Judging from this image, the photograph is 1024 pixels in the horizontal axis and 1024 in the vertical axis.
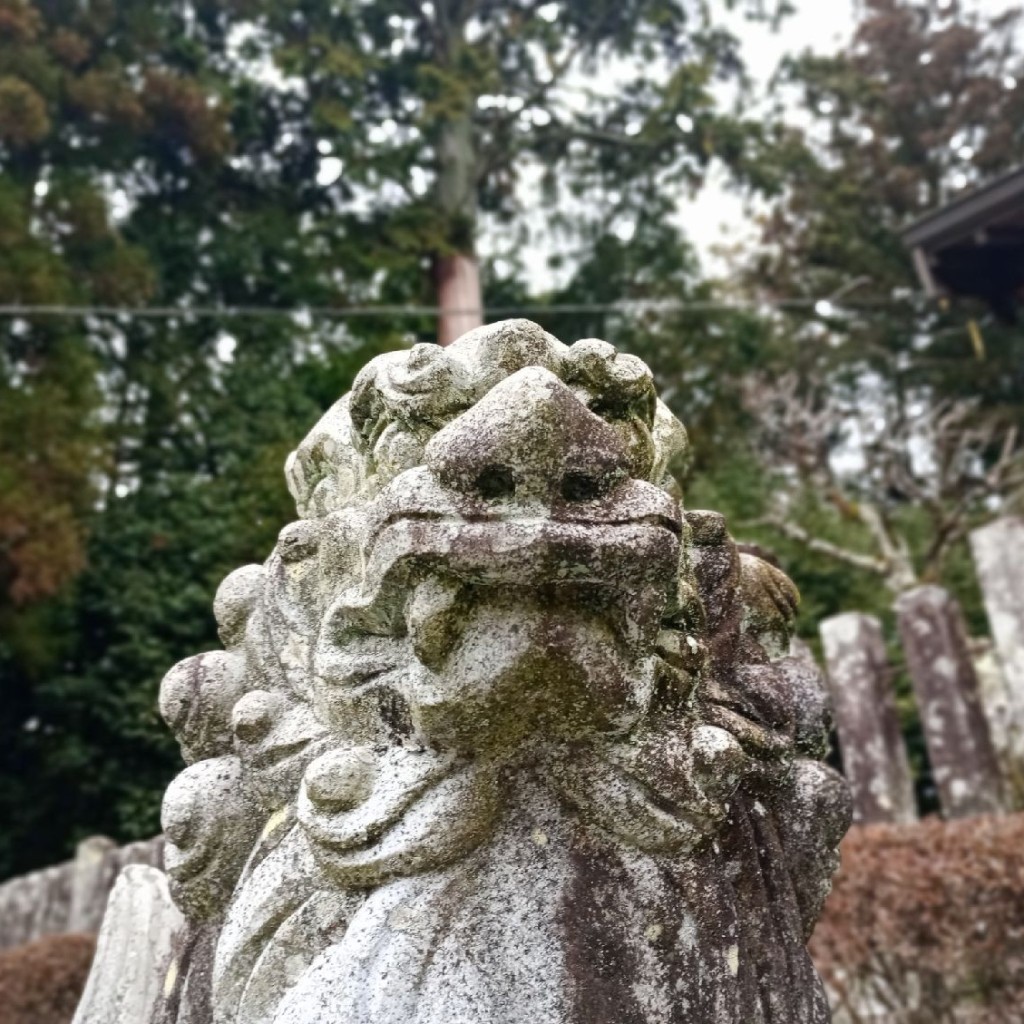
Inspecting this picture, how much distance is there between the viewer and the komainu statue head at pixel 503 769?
1106mm

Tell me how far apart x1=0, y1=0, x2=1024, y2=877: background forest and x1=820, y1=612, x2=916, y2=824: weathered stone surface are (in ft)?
10.5

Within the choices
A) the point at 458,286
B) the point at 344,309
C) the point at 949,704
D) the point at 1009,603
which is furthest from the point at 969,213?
the point at 344,309

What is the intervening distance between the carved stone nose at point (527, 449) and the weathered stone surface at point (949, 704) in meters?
4.84

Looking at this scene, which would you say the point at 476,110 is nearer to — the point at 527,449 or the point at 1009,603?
the point at 1009,603

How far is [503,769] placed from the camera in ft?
3.92

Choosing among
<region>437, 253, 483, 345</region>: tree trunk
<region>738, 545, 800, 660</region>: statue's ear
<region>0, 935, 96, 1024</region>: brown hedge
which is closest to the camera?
<region>738, 545, 800, 660</region>: statue's ear

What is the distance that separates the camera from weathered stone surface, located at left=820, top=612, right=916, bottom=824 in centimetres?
551

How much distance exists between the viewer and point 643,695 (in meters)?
1.19

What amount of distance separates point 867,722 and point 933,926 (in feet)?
7.07

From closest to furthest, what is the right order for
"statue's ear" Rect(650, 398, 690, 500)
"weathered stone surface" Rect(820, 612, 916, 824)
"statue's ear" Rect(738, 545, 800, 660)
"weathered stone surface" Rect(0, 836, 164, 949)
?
"statue's ear" Rect(650, 398, 690, 500), "statue's ear" Rect(738, 545, 800, 660), "weathered stone surface" Rect(820, 612, 916, 824), "weathered stone surface" Rect(0, 836, 164, 949)

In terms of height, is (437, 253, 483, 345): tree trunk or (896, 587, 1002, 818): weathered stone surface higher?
(437, 253, 483, 345): tree trunk

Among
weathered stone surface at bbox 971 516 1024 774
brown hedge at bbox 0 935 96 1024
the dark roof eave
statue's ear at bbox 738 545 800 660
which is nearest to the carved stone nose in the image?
statue's ear at bbox 738 545 800 660

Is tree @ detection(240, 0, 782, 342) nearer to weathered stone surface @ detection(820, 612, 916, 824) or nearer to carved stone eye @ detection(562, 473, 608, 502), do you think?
weathered stone surface @ detection(820, 612, 916, 824)

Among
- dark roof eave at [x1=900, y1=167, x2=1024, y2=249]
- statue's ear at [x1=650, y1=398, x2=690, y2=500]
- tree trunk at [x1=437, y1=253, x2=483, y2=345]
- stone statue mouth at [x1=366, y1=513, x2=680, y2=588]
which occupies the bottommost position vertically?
stone statue mouth at [x1=366, y1=513, x2=680, y2=588]
